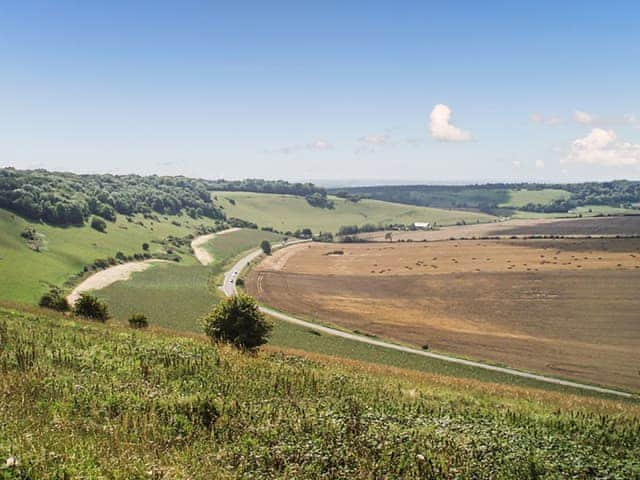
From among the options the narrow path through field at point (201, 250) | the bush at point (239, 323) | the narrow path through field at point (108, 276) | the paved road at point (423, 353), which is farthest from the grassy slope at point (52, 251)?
the bush at point (239, 323)

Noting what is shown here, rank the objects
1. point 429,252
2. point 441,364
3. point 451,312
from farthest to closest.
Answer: point 429,252
point 451,312
point 441,364

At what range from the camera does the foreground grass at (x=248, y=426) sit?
8.58 m

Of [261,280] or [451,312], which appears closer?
[451,312]

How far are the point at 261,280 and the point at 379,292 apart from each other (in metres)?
35.9

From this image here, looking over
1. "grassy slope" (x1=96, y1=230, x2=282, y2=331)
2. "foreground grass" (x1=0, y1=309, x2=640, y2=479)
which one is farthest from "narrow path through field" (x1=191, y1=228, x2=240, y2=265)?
"foreground grass" (x1=0, y1=309, x2=640, y2=479)

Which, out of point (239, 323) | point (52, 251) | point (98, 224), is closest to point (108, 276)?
point (52, 251)

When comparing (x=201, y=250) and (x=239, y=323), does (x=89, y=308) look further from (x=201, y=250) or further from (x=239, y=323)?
(x=201, y=250)

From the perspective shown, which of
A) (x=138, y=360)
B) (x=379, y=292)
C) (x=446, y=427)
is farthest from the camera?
(x=379, y=292)

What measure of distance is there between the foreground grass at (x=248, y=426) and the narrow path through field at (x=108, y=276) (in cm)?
8011

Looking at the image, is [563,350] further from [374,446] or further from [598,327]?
[374,446]

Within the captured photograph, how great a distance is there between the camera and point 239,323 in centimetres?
3159

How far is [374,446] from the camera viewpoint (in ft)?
33.8

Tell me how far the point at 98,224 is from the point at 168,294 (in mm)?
72728

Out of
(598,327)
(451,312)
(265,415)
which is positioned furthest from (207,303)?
(265,415)
